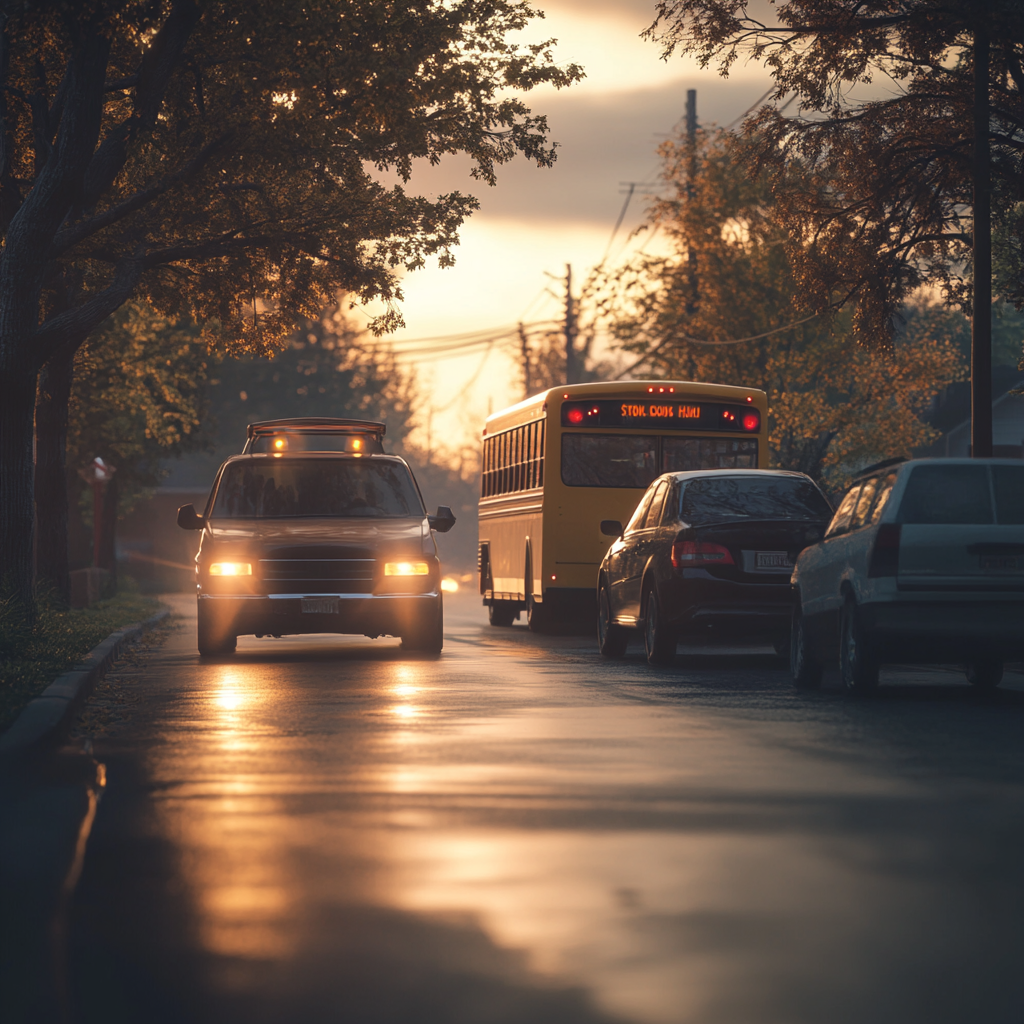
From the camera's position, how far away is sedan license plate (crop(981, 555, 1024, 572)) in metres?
13.1

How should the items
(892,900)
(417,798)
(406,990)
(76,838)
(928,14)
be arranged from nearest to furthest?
(406,990) < (892,900) < (76,838) < (417,798) < (928,14)

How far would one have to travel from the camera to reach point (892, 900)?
6379 mm

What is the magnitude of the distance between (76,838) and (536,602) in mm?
18961

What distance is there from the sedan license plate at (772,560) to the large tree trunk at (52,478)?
13333mm

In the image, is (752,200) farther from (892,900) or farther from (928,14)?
(892,900)

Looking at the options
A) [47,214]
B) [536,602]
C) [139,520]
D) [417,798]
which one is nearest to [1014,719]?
[417,798]

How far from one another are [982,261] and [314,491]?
30.5ft

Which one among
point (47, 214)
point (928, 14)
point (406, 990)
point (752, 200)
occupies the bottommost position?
point (406, 990)

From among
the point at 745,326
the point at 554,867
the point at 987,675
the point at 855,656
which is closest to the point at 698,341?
the point at 745,326

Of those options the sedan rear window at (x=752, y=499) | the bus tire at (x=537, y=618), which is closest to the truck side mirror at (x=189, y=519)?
the sedan rear window at (x=752, y=499)

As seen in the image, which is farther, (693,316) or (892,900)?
(693,316)

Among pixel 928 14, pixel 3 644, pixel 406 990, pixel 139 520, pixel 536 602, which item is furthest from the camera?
pixel 139 520

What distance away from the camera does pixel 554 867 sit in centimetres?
688

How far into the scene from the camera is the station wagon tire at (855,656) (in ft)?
44.3
